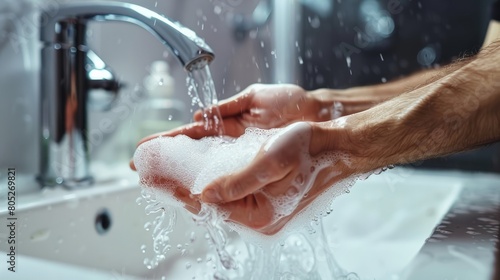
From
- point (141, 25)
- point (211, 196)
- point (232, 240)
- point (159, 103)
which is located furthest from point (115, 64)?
point (211, 196)

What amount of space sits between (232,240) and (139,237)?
13 centimetres

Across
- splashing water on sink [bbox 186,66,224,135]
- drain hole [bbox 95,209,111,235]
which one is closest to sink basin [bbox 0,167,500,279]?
drain hole [bbox 95,209,111,235]

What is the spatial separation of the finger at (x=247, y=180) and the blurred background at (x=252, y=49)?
9.6 inches

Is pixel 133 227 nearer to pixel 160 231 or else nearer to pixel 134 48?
pixel 160 231

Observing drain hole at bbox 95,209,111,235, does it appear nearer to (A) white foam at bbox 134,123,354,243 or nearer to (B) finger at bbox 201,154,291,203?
(A) white foam at bbox 134,123,354,243

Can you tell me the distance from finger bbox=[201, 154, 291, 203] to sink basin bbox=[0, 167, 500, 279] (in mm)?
147

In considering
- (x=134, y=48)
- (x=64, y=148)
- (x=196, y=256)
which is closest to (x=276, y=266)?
(x=196, y=256)

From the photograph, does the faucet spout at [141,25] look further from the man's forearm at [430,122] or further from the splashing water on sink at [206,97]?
the man's forearm at [430,122]

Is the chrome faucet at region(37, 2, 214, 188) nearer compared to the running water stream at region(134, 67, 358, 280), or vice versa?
the running water stream at region(134, 67, 358, 280)

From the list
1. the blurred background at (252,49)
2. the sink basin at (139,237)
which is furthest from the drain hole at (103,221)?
the blurred background at (252,49)

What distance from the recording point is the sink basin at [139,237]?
0.49 metres

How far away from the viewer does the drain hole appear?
2.05ft

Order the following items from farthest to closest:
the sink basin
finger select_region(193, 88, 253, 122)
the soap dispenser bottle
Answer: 1. the soap dispenser bottle
2. finger select_region(193, 88, 253, 122)
3. the sink basin

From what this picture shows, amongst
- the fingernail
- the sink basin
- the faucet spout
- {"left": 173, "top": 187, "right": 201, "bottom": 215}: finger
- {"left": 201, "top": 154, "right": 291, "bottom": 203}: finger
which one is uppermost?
the faucet spout
